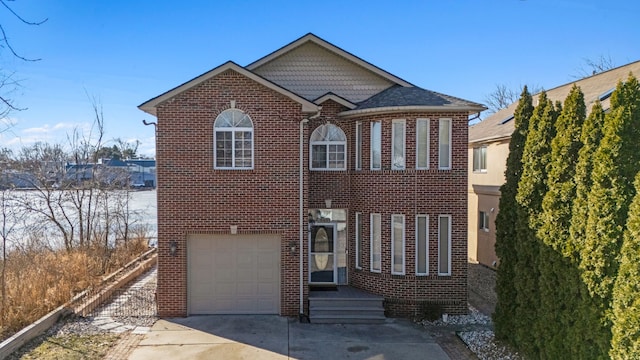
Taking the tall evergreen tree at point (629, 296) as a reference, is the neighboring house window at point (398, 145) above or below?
above

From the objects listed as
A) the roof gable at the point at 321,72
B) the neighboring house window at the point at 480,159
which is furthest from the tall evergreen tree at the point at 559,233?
the neighboring house window at the point at 480,159

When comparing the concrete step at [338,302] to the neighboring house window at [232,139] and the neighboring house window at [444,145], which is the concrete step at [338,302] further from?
the neighboring house window at [444,145]

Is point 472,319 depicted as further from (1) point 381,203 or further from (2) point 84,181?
(2) point 84,181

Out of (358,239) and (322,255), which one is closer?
(358,239)

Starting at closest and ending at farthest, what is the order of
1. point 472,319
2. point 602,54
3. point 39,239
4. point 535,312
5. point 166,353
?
point 535,312 → point 166,353 → point 472,319 → point 39,239 → point 602,54

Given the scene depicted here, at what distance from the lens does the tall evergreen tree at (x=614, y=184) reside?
20.1ft

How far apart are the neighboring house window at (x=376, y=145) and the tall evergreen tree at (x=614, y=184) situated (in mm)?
5926

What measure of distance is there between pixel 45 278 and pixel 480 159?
648 inches

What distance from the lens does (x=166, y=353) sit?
28.2ft

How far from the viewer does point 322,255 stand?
41.0 ft

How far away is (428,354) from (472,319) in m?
2.86

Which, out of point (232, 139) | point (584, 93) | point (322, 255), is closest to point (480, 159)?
point (584, 93)

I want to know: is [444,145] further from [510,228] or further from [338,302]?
[338,302]

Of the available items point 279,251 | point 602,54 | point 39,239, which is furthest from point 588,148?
point 602,54
